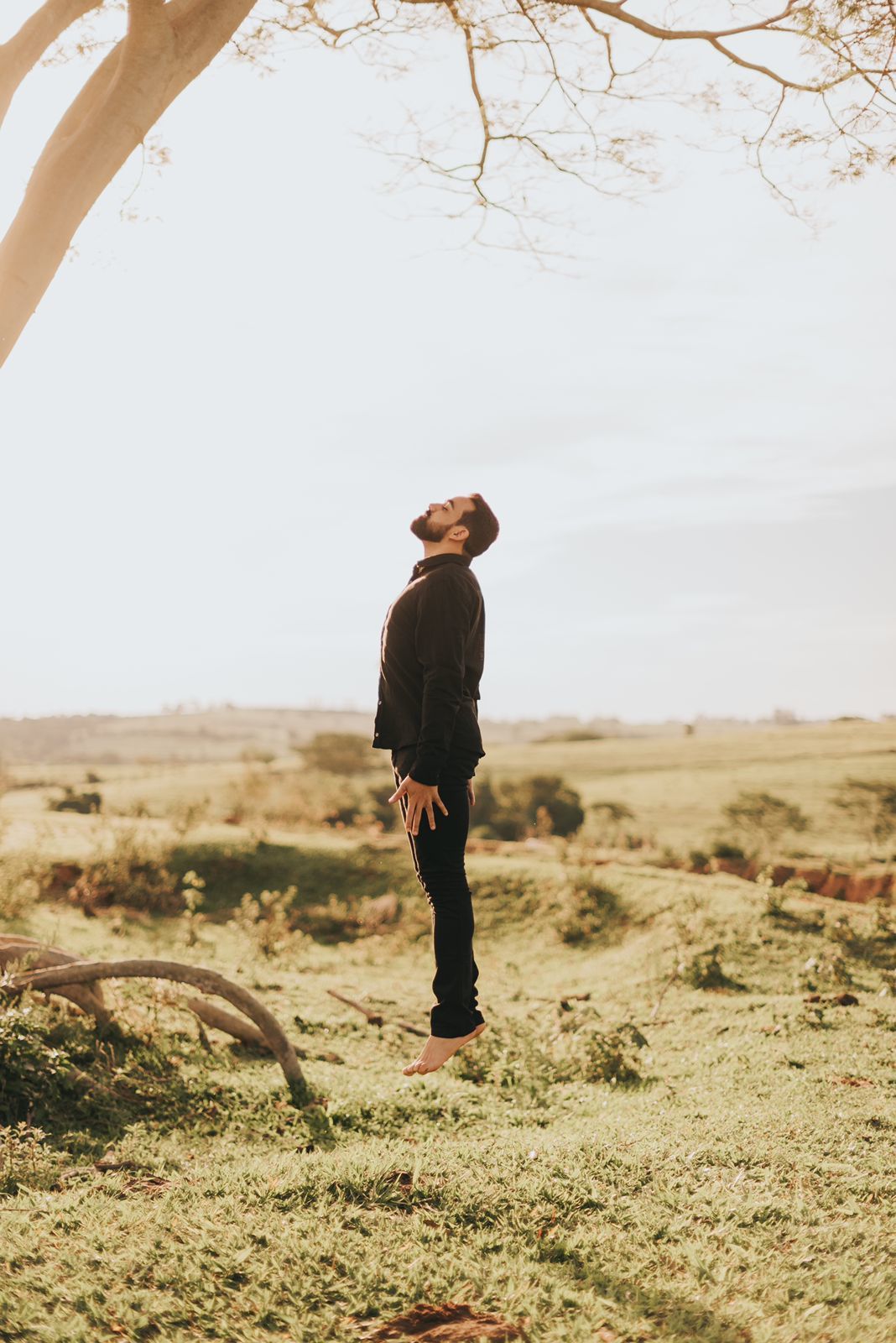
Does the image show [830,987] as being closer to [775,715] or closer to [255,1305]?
[255,1305]

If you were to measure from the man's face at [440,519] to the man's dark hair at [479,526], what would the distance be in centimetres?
3

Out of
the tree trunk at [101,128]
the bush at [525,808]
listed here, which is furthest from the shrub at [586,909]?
the tree trunk at [101,128]

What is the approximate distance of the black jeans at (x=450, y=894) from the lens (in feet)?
14.1

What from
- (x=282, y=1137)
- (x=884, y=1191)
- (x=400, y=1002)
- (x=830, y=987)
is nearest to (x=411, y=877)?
(x=400, y=1002)

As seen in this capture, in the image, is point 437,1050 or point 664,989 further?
point 664,989

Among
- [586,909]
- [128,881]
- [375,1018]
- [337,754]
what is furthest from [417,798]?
[337,754]

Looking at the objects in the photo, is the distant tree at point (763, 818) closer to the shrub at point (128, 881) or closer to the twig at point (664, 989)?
the shrub at point (128, 881)

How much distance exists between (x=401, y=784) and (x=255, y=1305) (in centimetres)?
190

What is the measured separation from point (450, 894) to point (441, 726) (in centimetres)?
76

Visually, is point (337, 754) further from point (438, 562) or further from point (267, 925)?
point (438, 562)

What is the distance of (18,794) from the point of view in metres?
22.6

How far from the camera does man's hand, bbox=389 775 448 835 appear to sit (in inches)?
162

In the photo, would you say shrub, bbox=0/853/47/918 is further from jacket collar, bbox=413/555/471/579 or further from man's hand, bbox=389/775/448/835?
jacket collar, bbox=413/555/471/579

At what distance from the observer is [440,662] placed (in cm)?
418
